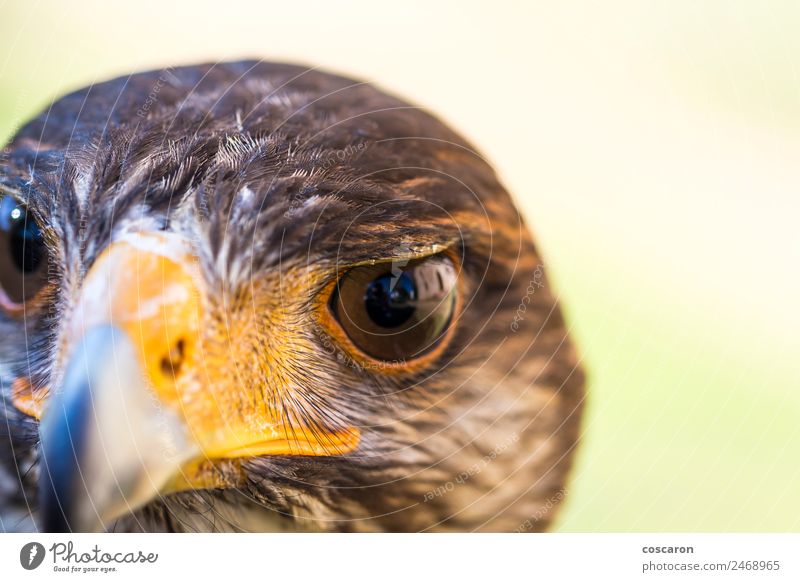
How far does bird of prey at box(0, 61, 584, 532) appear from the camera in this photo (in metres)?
0.68

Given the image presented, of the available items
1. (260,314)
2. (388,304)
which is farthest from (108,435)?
(388,304)

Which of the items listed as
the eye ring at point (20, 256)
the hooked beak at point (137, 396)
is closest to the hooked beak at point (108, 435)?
the hooked beak at point (137, 396)

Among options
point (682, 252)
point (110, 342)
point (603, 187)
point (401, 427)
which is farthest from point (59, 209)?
point (682, 252)

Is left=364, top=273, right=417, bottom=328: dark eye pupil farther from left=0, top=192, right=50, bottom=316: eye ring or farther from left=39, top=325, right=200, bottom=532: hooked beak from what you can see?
left=0, top=192, right=50, bottom=316: eye ring

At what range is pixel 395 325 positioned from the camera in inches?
30.9

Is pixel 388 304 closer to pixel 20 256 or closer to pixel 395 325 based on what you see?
pixel 395 325

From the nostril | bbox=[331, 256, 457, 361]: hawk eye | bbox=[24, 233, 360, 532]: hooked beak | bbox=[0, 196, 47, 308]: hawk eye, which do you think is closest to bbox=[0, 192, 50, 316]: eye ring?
bbox=[0, 196, 47, 308]: hawk eye

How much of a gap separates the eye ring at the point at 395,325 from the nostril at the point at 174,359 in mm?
166

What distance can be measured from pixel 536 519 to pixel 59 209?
738mm

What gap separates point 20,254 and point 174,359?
0.29 metres
